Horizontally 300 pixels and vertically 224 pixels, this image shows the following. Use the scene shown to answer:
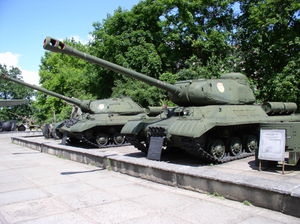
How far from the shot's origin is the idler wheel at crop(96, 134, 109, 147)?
46.7 ft

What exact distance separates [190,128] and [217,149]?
4.27 ft

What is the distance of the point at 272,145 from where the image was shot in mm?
7320

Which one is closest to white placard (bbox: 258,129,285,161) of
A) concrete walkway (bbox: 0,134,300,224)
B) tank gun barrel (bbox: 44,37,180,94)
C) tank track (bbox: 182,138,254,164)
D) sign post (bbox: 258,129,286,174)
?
sign post (bbox: 258,129,286,174)

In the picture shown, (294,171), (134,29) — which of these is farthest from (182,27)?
(294,171)

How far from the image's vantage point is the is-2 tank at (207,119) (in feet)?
28.2

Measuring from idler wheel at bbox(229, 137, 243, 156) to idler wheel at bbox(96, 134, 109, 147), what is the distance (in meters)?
6.49

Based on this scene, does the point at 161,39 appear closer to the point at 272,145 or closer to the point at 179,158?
the point at 179,158

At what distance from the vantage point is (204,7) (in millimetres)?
22594

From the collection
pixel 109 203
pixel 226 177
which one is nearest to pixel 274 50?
pixel 226 177

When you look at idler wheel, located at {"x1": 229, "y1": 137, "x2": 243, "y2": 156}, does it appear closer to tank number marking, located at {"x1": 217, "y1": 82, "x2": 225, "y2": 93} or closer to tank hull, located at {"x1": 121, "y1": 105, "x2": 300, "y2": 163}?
tank hull, located at {"x1": 121, "y1": 105, "x2": 300, "y2": 163}

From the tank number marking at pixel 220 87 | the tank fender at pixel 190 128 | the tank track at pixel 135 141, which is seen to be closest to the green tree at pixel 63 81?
the tank track at pixel 135 141

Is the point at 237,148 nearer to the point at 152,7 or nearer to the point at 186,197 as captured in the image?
the point at 186,197

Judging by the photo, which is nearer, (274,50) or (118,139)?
(118,139)

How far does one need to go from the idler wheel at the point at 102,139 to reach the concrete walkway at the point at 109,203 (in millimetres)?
5462
